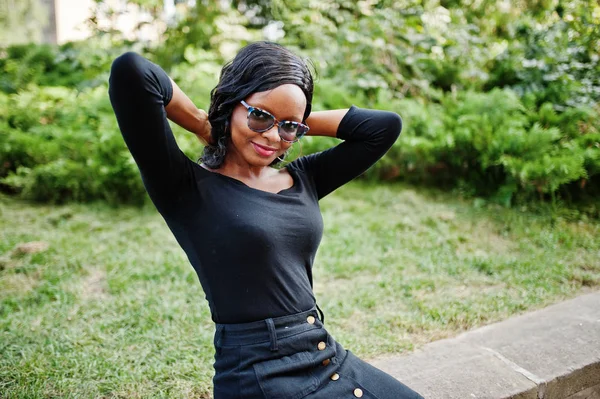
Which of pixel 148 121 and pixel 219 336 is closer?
pixel 148 121

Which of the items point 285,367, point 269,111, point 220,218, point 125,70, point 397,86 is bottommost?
point 397,86

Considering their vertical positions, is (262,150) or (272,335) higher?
(262,150)

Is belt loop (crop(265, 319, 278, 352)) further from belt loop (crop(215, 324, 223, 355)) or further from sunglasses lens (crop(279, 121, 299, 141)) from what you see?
sunglasses lens (crop(279, 121, 299, 141))

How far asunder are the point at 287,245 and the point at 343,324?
1544mm

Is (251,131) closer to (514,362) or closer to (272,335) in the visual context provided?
(272,335)

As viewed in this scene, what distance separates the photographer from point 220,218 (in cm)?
141

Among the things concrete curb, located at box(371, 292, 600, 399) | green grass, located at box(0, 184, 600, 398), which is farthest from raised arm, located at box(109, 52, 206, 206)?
concrete curb, located at box(371, 292, 600, 399)

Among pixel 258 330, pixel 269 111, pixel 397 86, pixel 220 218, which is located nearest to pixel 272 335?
pixel 258 330

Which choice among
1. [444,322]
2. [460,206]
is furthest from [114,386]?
[460,206]

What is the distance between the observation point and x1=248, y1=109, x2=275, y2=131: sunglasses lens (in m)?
1.49

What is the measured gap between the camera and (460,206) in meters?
4.96

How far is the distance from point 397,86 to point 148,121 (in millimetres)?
5820

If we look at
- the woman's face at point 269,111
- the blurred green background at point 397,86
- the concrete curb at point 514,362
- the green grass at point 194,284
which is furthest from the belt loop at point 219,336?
the blurred green background at point 397,86

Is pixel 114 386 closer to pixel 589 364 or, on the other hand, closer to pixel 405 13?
pixel 589 364
